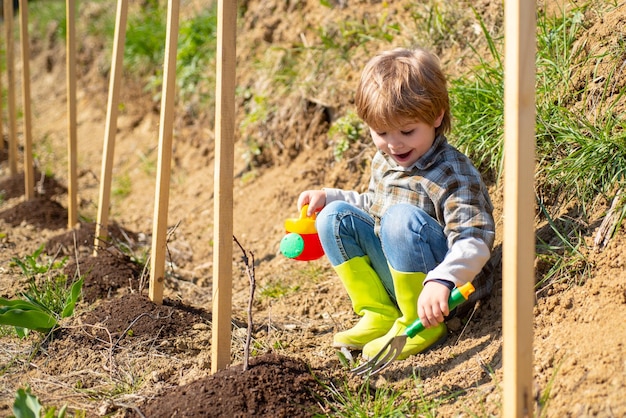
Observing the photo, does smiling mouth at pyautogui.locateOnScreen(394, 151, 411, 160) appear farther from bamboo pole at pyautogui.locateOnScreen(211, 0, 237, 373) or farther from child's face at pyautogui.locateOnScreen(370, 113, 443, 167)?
bamboo pole at pyautogui.locateOnScreen(211, 0, 237, 373)

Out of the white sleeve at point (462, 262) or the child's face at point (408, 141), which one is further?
the child's face at point (408, 141)

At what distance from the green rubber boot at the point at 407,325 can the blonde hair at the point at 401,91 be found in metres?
0.51

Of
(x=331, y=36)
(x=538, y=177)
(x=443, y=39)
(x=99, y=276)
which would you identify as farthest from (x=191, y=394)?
(x=331, y=36)

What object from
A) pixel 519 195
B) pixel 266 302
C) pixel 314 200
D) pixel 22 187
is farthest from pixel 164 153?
pixel 22 187

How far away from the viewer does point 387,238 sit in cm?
247

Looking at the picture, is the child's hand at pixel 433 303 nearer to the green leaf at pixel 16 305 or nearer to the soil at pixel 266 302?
the soil at pixel 266 302

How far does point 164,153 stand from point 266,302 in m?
0.82

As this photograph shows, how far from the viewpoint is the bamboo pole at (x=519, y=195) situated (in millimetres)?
1720

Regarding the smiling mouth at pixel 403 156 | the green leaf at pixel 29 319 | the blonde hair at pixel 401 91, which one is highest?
the blonde hair at pixel 401 91

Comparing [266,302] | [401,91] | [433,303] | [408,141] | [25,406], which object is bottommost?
[266,302]

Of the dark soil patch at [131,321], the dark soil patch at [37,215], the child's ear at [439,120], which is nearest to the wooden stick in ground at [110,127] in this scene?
the dark soil patch at [131,321]

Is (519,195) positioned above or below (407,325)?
above

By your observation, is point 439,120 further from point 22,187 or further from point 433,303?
point 22,187

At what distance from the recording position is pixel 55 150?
616 cm
